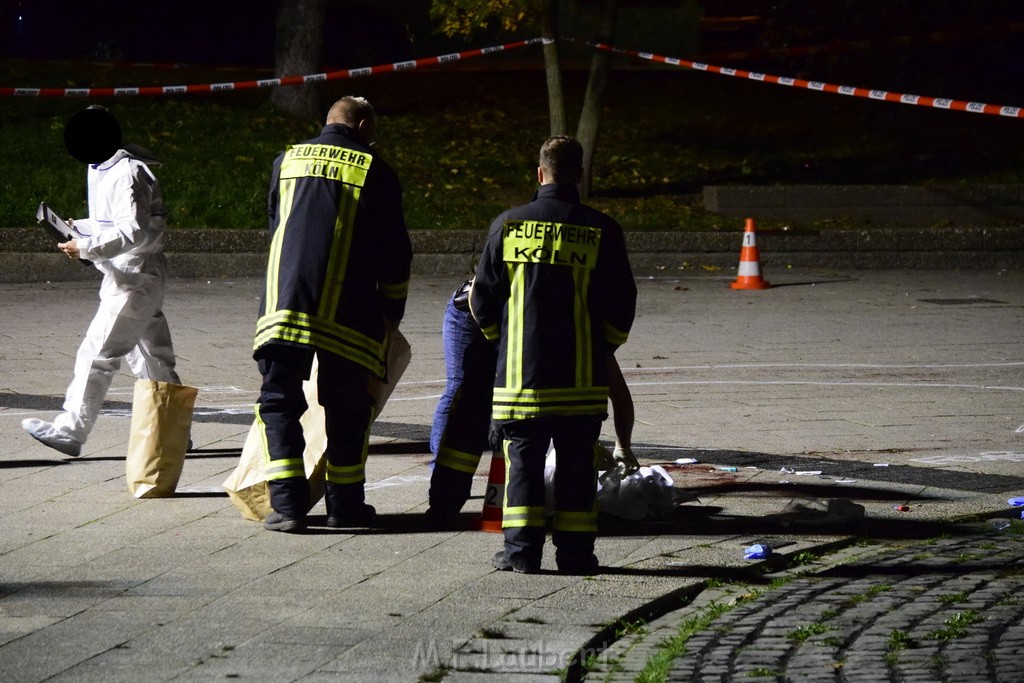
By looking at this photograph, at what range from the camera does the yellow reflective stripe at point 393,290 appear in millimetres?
6121

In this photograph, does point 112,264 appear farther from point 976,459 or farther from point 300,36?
point 300,36

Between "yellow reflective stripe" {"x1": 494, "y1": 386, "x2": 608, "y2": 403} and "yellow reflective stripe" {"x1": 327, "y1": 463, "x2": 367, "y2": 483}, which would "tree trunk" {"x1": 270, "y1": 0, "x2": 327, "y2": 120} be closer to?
"yellow reflective stripe" {"x1": 327, "y1": 463, "x2": 367, "y2": 483}

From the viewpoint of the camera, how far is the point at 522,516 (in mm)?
5566

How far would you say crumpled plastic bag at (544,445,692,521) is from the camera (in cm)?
642

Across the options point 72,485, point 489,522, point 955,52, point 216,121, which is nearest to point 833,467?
point 489,522

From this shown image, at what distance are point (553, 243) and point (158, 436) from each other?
215 centimetres

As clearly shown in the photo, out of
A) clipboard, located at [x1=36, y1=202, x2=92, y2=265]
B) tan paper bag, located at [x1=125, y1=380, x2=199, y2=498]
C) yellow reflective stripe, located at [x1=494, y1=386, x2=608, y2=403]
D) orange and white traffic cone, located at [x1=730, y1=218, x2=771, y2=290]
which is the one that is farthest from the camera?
orange and white traffic cone, located at [x1=730, y1=218, x2=771, y2=290]

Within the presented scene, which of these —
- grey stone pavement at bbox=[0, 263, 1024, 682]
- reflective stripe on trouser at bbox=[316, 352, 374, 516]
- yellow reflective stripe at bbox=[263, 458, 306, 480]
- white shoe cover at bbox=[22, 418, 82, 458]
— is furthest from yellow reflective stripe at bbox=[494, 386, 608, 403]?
white shoe cover at bbox=[22, 418, 82, 458]

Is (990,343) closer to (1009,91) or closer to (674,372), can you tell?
(674,372)

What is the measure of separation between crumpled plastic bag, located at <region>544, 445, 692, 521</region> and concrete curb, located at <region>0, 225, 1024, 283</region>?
9.71 metres

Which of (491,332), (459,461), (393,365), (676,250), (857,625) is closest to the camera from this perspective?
(857,625)

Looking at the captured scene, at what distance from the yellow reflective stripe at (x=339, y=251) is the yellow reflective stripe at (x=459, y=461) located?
2.73 feet

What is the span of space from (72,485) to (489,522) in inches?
79.3

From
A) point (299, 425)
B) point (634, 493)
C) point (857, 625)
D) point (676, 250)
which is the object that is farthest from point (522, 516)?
point (676, 250)
